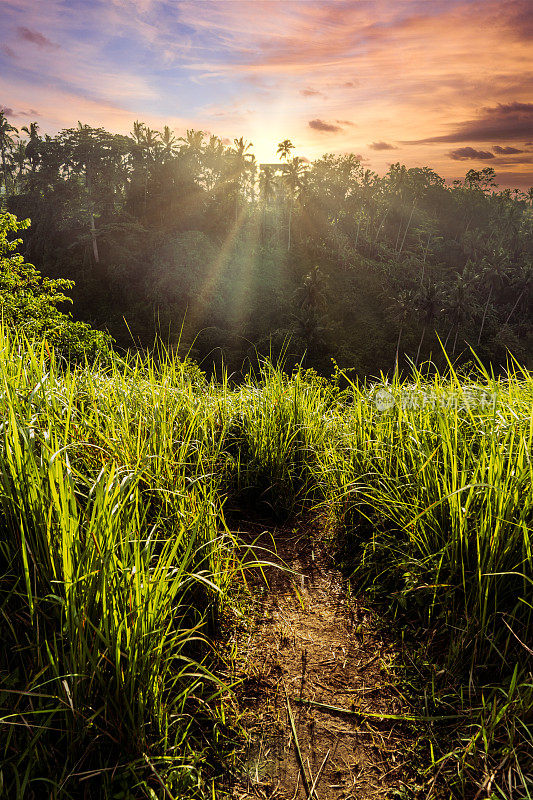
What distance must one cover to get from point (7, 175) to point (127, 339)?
34655 mm

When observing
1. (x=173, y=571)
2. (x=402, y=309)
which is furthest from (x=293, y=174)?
(x=173, y=571)

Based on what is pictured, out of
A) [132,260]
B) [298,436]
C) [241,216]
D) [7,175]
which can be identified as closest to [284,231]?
[241,216]

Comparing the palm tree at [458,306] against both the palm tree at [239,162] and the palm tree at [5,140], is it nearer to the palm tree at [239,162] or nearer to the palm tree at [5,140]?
the palm tree at [239,162]

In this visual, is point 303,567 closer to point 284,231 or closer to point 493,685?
point 493,685

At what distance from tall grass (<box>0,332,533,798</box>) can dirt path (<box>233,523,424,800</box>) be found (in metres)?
0.14

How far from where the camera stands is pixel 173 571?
135 centimetres

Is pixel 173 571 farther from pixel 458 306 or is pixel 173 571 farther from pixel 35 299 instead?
pixel 458 306

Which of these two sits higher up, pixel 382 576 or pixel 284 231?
pixel 284 231

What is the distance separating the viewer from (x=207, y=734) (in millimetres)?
1265

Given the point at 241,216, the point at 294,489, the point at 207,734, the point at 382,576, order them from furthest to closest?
the point at 241,216
the point at 294,489
the point at 382,576
the point at 207,734

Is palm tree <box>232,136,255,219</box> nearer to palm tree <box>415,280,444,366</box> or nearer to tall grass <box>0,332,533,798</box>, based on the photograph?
palm tree <box>415,280,444,366</box>

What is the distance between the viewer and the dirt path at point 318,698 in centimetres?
119

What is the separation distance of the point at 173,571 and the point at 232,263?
41.6m

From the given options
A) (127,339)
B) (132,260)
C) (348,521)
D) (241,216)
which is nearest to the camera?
(348,521)
